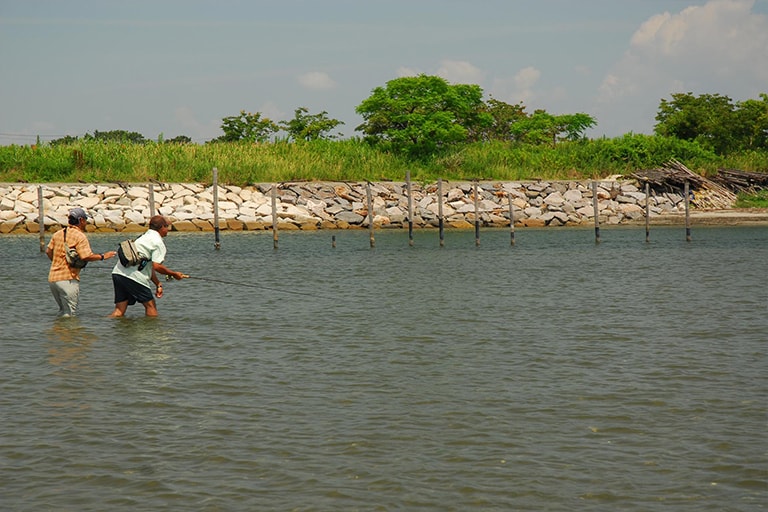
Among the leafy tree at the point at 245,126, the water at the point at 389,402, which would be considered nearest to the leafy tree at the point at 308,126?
the leafy tree at the point at 245,126

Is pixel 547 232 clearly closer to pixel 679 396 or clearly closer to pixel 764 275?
pixel 764 275

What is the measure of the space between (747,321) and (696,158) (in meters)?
44.0

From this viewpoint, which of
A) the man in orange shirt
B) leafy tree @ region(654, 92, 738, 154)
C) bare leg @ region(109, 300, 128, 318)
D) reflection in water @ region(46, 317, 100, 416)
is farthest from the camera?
leafy tree @ region(654, 92, 738, 154)

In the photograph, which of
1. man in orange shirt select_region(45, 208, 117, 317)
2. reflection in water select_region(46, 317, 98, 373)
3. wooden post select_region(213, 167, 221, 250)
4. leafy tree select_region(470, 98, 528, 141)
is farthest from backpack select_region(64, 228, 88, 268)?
leafy tree select_region(470, 98, 528, 141)

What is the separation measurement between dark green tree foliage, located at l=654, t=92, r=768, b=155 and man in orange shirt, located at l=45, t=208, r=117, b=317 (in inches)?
2101

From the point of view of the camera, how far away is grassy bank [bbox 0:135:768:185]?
51750 mm

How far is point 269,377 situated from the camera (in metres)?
11.6

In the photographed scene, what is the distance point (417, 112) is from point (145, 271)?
145 ft

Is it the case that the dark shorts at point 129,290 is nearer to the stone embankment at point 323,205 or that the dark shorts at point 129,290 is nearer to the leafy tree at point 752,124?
the stone embankment at point 323,205

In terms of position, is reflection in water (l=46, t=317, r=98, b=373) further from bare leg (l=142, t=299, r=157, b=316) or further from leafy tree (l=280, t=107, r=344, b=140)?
leafy tree (l=280, t=107, r=344, b=140)

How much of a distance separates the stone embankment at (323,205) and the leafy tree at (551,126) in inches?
542

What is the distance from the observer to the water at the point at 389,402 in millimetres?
7430

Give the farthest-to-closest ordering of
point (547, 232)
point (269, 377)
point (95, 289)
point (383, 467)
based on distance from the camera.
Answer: point (547, 232), point (95, 289), point (269, 377), point (383, 467)

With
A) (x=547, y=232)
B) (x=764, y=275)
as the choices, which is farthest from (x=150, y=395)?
(x=547, y=232)
